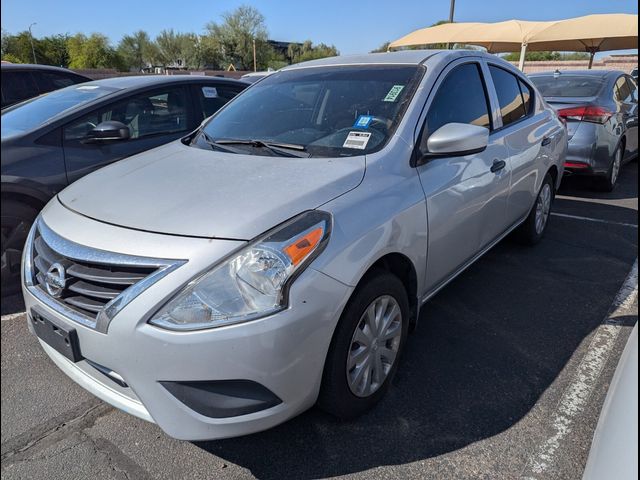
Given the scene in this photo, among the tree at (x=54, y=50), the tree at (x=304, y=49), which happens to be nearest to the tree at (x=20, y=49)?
the tree at (x=54, y=50)

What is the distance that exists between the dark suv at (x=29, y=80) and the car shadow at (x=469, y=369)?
5380 millimetres

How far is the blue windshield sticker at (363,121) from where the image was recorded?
8.50ft

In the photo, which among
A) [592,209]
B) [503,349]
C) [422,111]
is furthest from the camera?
[592,209]

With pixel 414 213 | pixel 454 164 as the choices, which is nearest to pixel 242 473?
pixel 414 213

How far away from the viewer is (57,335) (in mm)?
1889

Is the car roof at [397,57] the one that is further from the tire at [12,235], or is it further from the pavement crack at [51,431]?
the pavement crack at [51,431]

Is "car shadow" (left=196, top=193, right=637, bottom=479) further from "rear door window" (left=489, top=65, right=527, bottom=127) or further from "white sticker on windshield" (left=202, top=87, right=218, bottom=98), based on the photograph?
"white sticker on windshield" (left=202, top=87, right=218, bottom=98)

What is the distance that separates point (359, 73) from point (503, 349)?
1.87 metres

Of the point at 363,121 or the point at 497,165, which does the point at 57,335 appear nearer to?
the point at 363,121

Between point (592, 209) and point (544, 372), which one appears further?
point (592, 209)

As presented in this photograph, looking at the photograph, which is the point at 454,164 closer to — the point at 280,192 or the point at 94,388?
the point at 280,192

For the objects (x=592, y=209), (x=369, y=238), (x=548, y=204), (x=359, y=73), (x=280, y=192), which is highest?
(x=359, y=73)

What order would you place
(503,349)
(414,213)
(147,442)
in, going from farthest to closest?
(503,349) < (414,213) < (147,442)

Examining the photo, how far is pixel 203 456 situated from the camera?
207cm
